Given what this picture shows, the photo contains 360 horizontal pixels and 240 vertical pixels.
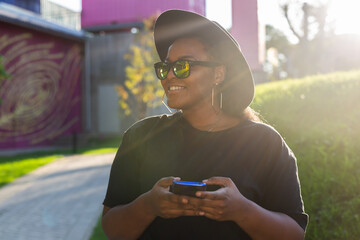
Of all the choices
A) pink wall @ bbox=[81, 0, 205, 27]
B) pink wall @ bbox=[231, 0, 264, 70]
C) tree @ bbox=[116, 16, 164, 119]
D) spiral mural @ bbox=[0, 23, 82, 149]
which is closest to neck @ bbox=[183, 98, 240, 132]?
pink wall @ bbox=[231, 0, 264, 70]

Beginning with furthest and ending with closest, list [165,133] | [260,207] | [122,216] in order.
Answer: [165,133] → [122,216] → [260,207]

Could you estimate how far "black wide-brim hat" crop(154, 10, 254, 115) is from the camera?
2125mm

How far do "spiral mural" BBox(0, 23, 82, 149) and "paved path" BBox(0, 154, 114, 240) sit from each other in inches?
280

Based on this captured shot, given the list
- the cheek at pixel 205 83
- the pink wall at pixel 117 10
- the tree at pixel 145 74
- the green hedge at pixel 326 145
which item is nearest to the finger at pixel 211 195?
the cheek at pixel 205 83

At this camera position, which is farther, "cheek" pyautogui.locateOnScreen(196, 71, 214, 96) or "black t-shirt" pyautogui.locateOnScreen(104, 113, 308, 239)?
"cheek" pyautogui.locateOnScreen(196, 71, 214, 96)

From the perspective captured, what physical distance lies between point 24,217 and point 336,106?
5.40m

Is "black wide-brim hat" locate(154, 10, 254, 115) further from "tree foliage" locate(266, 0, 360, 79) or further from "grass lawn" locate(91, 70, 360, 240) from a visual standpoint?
"tree foliage" locate(266, 0, 360, 79)

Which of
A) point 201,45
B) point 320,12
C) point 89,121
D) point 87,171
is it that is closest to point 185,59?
point 201,45

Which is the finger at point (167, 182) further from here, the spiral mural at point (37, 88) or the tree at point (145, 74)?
the spiral mural at point (37, 88)

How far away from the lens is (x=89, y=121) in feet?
79.4

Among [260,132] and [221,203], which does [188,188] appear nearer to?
[221,203]

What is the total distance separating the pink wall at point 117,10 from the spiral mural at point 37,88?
2.39 m

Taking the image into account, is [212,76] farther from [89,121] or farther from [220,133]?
[89,121]

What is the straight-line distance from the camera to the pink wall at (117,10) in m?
23.4
